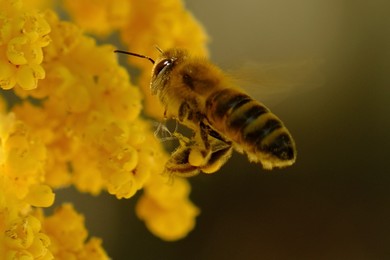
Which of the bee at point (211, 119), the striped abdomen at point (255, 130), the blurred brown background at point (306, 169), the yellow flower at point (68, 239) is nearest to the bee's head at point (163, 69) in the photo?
the bee at point (211, 119)

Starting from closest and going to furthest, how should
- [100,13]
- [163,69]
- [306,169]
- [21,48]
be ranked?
[21,48], [163,69], [100,13], [306,169]

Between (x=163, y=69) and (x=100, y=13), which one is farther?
(x=100, y=13)

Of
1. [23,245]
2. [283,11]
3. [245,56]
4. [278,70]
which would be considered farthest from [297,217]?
[23,245]

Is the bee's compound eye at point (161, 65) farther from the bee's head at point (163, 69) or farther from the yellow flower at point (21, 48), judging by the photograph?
the yellow flower at point (21, 48)

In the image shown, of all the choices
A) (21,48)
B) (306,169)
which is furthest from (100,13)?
(306,169)

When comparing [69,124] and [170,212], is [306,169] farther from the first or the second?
[69,124]

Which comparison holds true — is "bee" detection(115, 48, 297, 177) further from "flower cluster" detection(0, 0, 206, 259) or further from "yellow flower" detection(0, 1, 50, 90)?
"yellow flower" detection(0, 1, 50, 90)

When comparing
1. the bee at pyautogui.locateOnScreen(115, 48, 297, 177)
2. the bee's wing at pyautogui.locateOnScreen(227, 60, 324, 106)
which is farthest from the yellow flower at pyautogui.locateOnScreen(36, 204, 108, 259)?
the bee's wing at pyautogui.locateOnScreen(227, 60, 324, 106)
